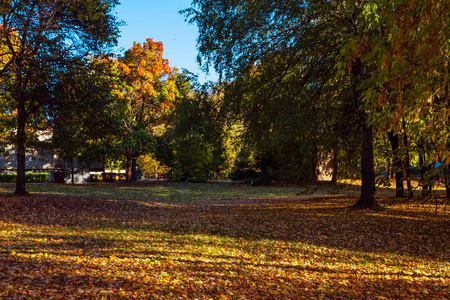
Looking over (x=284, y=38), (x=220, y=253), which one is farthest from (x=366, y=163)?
(x=220, y=253)

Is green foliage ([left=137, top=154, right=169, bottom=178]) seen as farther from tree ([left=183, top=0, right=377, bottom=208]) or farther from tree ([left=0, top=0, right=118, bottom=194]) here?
tree ([left=183, top=0, right=377, bottom=208])

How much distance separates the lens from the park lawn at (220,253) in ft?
17.3

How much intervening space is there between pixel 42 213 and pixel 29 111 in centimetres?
458

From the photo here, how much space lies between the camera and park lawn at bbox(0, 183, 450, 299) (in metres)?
5.26

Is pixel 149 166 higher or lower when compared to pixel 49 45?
lower

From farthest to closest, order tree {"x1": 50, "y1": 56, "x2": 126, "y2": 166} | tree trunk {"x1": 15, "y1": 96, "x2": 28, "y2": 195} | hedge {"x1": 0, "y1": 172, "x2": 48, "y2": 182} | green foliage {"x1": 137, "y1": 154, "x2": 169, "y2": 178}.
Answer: green foliage {"x1": 137, "y1": 154, "x2": 169, "y2": 178}
hedge {"x1": 0, "y1": 172, "x2": 48, "y2": 182}
tree trunk {"x1": 15, "y1": 96, "x2": 28, "y2": 195}
tree {"x1": 50, "y1": 56, "x2": 126, "y2": 166}

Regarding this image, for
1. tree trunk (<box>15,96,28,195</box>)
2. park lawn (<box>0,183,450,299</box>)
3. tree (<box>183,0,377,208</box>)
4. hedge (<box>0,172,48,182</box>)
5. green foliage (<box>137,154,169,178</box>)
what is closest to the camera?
park lawn (<box>0,183,450,299</box>)

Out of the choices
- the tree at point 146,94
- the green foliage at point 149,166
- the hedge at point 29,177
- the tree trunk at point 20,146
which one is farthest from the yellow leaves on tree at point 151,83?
the tree trunk at point 20,146

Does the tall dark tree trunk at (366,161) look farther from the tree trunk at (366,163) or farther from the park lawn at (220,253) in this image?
the park lawn at (220,253)

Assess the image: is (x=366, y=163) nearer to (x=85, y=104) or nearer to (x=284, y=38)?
(x=284, y=38)

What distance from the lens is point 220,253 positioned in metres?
7.38

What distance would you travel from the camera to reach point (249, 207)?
14.5 metres

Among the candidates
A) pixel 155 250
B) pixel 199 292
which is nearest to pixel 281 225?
pixel 155 250

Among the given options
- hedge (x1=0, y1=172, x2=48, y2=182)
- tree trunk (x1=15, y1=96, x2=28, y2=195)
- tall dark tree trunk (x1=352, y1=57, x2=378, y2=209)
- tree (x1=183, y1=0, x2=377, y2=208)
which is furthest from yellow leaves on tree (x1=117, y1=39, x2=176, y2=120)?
tall dark tree trunk (x1=352, y1=57, x2=378, y2=209)
